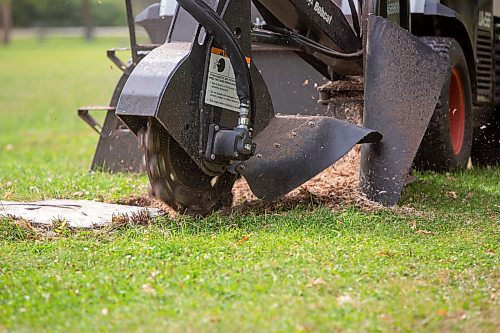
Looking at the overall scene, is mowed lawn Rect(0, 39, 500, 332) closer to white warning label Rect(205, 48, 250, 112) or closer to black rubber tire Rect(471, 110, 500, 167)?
white warning label Rect(205, 48, 250, 112)

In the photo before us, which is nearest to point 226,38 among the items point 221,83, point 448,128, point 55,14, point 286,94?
point 221,83

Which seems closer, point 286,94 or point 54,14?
point 286,94

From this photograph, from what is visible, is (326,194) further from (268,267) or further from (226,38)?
(268,267)

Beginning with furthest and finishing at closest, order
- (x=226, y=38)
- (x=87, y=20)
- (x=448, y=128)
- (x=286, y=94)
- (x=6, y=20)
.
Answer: (x=87, y=20) → (x=6, y=20) → (x=286, y=94) → (x=448, y=128) → (x=226, y=38)

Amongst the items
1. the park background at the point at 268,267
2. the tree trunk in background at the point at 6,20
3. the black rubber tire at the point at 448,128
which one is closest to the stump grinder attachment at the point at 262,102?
the park background at the point at 268,267

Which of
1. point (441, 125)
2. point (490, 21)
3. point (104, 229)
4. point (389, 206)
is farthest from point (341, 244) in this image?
point (490, 21)

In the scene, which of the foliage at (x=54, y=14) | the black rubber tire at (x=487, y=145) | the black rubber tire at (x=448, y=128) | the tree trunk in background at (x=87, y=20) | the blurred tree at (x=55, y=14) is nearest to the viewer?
the black rubber tire at (x=448, y=128)

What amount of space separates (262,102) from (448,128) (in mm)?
1970

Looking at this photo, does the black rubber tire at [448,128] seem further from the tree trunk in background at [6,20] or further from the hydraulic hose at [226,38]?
the tree trunk in background at [6,20]

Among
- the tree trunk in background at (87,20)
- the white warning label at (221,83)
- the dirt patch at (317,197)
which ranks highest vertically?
the white warning label at (221,83)

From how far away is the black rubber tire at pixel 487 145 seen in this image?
826cm

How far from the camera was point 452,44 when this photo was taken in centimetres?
700

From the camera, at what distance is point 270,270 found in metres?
4.30

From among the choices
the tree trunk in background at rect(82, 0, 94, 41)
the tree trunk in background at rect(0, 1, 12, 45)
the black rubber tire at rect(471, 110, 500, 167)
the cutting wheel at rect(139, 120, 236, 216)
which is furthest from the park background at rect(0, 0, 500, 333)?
the tree trunk in background at rect(0, 1, 12, 45)
